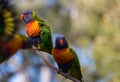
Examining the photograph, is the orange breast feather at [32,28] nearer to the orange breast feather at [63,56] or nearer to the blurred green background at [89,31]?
the orange breast feather at [63,56]

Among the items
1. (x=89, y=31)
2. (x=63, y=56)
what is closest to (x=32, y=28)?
(x=63, y=56)

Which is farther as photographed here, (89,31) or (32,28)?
(89,31)

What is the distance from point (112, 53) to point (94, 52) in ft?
2.66

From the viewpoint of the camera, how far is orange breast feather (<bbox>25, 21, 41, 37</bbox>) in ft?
4.13

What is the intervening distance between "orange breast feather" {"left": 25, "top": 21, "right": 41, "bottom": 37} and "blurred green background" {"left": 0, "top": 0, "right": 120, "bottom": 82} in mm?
3177

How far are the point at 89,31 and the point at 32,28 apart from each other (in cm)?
1008

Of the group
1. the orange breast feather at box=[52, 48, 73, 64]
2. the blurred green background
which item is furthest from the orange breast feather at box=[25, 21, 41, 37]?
the blurred green background

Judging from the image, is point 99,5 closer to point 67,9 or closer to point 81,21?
point 81,21

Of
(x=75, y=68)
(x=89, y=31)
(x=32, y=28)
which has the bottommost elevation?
(x=89, y=31)

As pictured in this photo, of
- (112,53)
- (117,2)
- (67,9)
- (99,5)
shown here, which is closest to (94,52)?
(112,53)

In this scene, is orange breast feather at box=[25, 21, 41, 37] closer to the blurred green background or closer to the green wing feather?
the green wing feather

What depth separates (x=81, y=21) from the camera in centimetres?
1289

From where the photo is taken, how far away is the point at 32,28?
50.4 inches

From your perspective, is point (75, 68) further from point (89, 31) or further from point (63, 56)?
point (89, 31)
